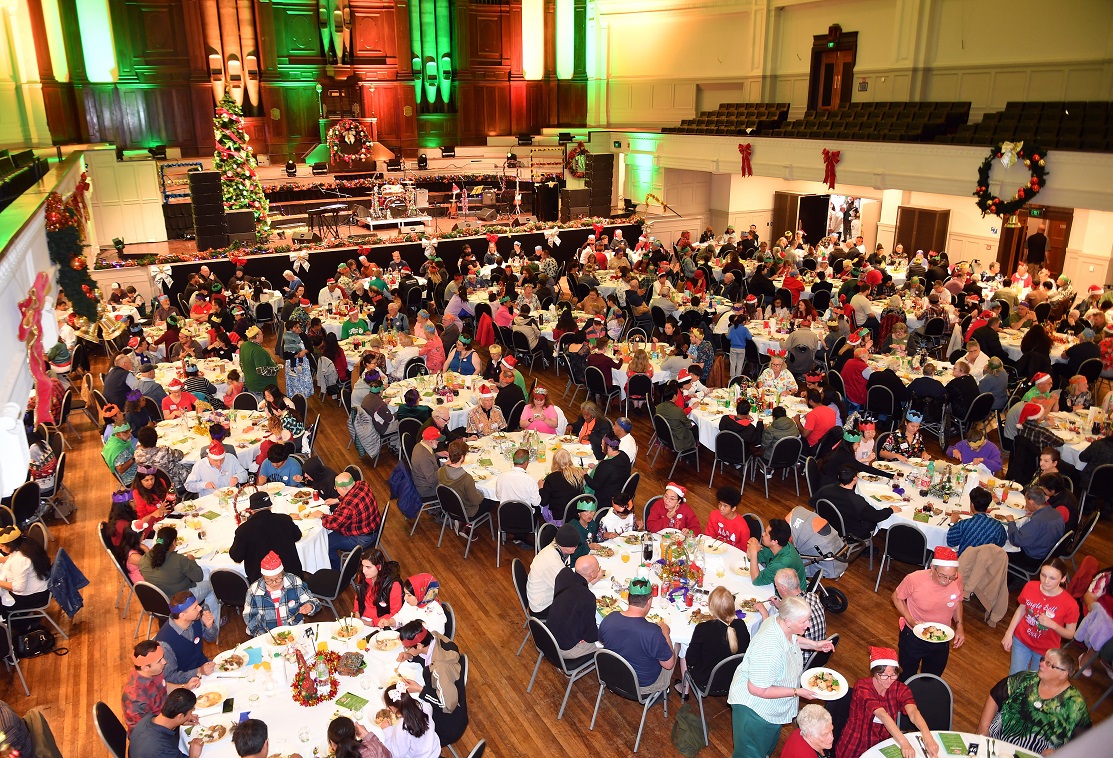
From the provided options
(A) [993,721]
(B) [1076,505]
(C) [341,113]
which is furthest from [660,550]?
(C) [341,113]

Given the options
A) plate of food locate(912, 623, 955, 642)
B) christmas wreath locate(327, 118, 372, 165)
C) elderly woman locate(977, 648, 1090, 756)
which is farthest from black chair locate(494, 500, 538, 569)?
christmas wreath locate(327, 118, 372, 165)

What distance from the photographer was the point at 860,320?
14.3 meters

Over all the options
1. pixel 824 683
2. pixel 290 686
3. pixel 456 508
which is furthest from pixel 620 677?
pixel 456 508

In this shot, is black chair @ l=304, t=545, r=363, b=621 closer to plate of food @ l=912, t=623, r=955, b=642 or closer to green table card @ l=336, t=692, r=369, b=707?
green table card @ l=336, t=692, r=369, b=707

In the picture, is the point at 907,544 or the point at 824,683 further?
the point at 907,544

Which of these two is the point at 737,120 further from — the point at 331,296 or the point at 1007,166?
the point at 331,296

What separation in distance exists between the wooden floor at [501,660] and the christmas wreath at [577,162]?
1853 centimetres

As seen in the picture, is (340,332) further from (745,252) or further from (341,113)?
(341,113)

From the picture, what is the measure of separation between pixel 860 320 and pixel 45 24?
23.6 meters

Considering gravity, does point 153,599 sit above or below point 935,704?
below

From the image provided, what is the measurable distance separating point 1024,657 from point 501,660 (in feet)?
14.5

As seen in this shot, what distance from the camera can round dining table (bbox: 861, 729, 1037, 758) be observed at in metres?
5.06

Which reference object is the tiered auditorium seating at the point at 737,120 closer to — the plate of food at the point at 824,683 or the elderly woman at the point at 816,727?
the plate of food at the point at 824,683

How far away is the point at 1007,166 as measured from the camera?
15477mm
